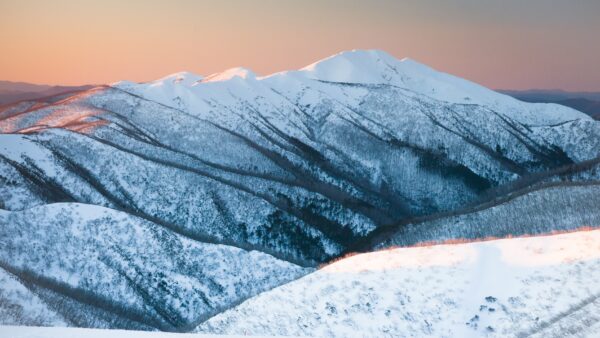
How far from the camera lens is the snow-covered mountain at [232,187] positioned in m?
47.0

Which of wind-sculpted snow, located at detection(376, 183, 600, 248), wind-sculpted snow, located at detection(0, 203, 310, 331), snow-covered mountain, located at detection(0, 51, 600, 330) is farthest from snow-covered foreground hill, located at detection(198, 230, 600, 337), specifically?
wind-sculpted snow, located at detection(376, 183, 600, 248)

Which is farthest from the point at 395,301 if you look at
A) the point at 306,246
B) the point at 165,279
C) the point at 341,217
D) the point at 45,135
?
the point at 45,135

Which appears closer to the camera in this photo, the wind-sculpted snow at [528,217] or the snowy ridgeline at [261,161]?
the wind-sculpted snow at [528,217]

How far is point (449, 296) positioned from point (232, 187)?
74950 mm

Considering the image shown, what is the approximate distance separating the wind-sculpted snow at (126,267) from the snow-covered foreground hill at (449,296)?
59.6 feet

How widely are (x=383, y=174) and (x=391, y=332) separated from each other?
133 m

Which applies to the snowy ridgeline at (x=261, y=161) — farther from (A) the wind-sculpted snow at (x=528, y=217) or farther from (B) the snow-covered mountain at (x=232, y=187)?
(A) the wind-sculpted snow at (x=528, y=217)

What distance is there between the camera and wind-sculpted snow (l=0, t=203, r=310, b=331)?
43.5 metres

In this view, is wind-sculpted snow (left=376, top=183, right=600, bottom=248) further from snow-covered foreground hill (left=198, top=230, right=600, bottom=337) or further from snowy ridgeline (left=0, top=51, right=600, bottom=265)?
snow-covered foreground hill (left=198, top=230, right=600, bottom=337)

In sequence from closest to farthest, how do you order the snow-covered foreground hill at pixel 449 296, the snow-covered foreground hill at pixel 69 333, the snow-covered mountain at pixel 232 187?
the snow-covered foreground hill at pixel 69 333
the snow-covered foreground hill at pixel 449 296
the snow-covered mountain at pixel 232 187

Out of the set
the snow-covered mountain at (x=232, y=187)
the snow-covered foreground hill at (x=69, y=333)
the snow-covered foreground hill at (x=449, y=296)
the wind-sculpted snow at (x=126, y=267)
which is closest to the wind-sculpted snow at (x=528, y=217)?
the snow-covered mountain at (x=232, y=187)

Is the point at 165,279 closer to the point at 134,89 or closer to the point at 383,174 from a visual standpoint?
the point at 383,174

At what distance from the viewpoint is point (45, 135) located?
9769 centimetres

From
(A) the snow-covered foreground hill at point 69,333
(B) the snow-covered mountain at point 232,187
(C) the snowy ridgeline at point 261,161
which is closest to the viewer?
(A) the snow-covered foreground hill at point 69,333
